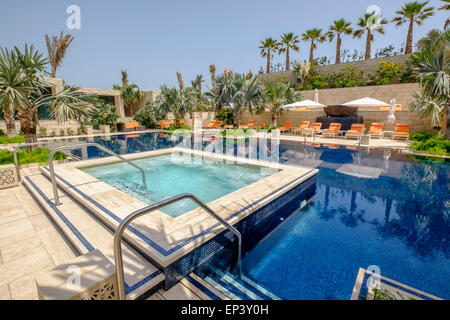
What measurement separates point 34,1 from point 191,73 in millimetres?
30588

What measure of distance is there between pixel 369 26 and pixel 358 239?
2765cm

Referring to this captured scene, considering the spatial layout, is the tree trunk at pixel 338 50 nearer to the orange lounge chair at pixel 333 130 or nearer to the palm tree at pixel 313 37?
the palm tree at pixel 313 37

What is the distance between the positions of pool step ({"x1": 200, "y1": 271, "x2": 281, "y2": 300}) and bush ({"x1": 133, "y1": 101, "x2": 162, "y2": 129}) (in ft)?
66.3

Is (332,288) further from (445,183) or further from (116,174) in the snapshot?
(116,174)

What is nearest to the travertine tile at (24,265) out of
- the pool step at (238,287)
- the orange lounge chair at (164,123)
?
the pool step at (238,287)

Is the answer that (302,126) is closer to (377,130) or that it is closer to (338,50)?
(377,130)

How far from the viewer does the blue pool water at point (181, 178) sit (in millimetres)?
6016

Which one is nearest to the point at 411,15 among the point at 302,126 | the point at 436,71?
the point at 302,126

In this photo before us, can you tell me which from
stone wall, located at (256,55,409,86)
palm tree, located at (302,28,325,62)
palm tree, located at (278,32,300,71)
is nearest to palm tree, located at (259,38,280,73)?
palm tree, located at (278,32,300,71)

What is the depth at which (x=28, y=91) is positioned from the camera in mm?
7996

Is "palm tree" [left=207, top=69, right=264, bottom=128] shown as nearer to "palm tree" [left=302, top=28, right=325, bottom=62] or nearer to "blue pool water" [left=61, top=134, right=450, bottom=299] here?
"blue pool water" [left=61, top=134, right=450, bottom=299]

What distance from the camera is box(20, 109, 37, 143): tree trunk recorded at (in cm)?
861

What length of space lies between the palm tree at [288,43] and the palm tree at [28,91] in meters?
27.8
